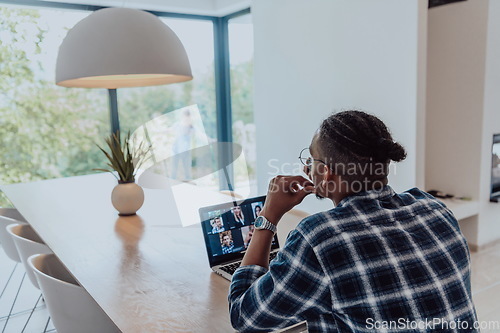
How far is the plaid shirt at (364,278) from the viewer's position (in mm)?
947

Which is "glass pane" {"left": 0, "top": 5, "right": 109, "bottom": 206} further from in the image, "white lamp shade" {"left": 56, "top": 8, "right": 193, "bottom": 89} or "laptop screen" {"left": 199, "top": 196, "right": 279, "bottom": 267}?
"laptop screen" {"left": 199, "top": 196, "right": 279, "bottom": 267}

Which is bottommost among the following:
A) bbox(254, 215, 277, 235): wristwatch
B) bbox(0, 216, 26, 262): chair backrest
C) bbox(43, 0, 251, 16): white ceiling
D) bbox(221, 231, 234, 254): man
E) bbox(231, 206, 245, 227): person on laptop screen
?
bbox(0, 216, 26, 262): chair backrest

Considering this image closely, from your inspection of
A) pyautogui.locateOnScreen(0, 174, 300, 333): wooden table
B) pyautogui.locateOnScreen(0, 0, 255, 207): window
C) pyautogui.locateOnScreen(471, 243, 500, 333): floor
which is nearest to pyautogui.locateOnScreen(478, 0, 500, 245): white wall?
pyautogui.locateOnScreen(471, 243, 500, 333): floor

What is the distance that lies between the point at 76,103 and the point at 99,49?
3486 mm

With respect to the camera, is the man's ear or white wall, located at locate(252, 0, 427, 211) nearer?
the man's ear

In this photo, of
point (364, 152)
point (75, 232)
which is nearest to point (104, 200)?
point (75, 232)

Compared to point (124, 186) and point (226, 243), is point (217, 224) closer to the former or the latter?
point (226, 243)

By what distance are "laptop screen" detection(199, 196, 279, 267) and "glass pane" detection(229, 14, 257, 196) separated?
375cm

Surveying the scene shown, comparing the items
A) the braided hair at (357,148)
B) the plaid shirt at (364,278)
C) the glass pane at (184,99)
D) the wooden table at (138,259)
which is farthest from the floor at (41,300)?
the glass pane at (184,99)

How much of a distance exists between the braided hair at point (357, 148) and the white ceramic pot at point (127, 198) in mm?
1397

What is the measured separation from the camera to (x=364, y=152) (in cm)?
107

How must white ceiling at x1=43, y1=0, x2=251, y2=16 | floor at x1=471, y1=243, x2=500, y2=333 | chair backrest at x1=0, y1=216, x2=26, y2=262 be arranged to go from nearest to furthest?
chair backrest at x1=0, y1=216, x2=26, y2=262 → floor at x1=471, y1=243, x2=500, y2=333 → white ceiling at x1=43, y1=0, x2=251, y2=16

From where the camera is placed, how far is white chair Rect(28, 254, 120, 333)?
59.6 inches

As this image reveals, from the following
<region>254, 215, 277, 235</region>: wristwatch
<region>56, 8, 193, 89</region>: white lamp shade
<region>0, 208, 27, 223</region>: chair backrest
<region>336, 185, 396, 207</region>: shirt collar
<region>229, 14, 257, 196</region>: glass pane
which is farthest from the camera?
<region>229, 14, 257, 196</region>: glass pane
